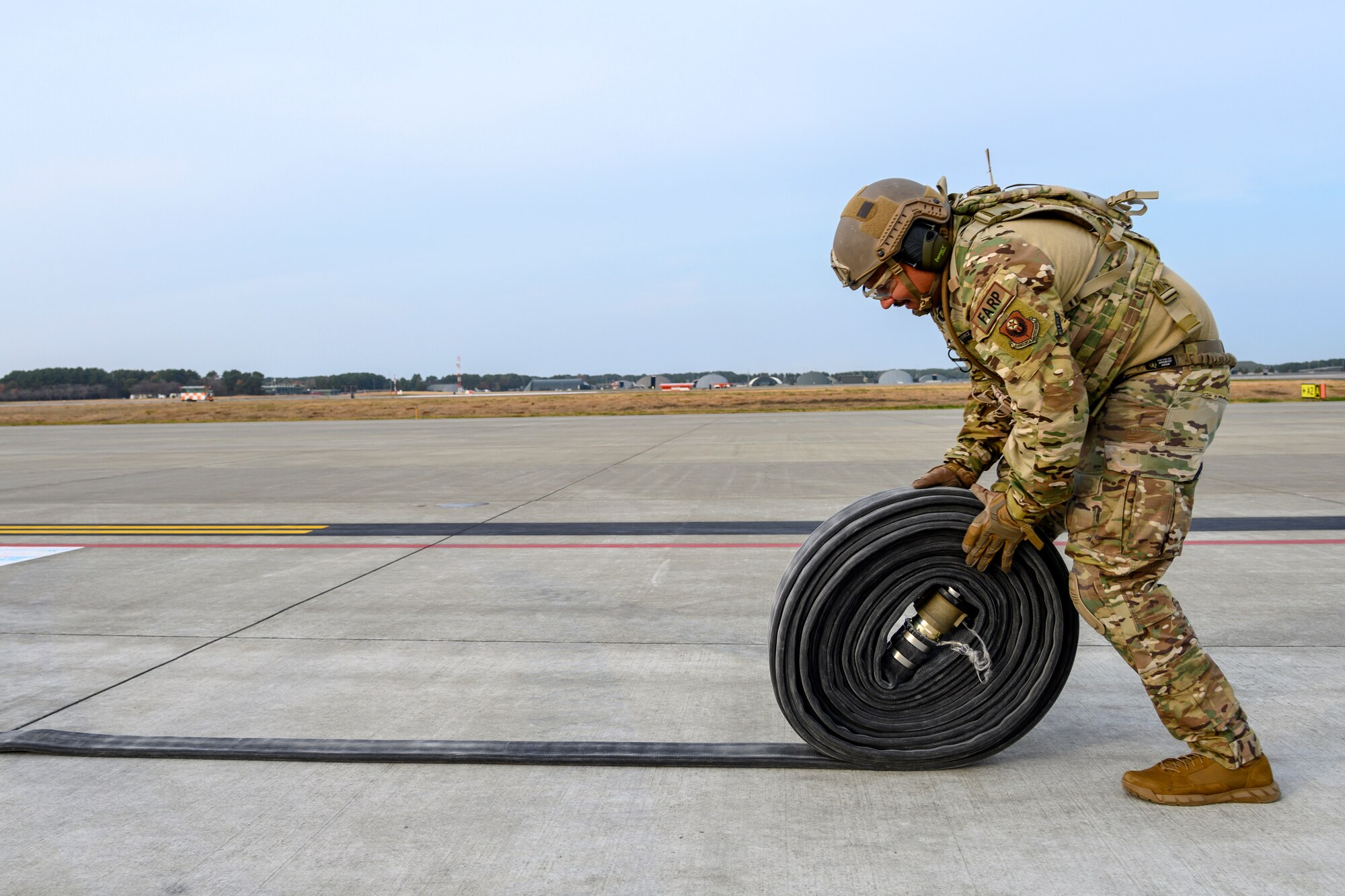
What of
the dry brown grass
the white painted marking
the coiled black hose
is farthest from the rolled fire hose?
the dry brown grass

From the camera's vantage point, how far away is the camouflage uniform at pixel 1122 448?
2.58m

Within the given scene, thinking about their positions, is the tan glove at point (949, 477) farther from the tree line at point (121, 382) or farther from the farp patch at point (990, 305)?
the tree line at point (121, 382)

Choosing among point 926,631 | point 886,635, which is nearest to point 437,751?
point 886,635

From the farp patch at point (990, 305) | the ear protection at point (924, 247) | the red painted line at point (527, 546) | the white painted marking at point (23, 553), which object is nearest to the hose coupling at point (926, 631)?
the farp patch at point (990, 305)

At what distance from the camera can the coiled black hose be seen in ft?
9.87

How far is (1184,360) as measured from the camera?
2734mm

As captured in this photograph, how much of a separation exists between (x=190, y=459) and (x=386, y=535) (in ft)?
32.5

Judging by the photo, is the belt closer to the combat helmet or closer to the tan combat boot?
the combat helmet

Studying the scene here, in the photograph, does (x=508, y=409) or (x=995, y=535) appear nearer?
(x=995, y=535)

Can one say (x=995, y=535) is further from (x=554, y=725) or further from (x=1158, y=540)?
(x=554, y=725)

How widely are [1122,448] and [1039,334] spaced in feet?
1.50

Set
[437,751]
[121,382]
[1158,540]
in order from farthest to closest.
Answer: [121,382] < [437,751] < [1158,540]

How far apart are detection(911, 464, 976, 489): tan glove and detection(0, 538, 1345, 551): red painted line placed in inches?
139

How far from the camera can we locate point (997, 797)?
9.27ft
